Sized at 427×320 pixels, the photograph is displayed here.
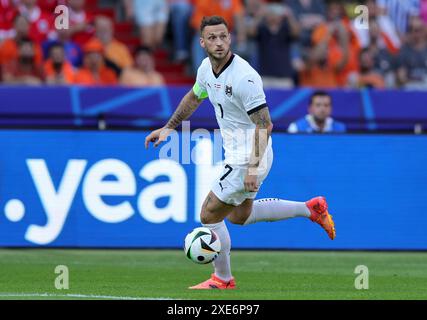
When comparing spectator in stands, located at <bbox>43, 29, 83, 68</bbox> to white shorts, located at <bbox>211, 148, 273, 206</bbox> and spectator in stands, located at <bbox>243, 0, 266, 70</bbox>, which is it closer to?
spectator in stands, located at <bbox>243, 0, 266, 70</bbox>

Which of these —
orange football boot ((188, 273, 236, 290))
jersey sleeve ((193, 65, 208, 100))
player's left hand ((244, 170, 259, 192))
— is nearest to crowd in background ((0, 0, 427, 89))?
jersey sleeve ((193, 65, 208, 100))

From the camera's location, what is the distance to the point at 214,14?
65.3 feet

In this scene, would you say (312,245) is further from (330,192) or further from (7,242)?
(7,242)

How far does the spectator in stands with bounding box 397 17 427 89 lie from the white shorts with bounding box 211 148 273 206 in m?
10.6

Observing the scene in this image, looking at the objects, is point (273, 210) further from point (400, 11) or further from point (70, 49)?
point (400, 11)

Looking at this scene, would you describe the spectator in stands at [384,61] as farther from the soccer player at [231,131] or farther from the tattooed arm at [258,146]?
the tattooed arm at [258,146]

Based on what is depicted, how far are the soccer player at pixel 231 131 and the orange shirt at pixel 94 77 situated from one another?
773 centimetres

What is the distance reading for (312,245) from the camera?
14.9m

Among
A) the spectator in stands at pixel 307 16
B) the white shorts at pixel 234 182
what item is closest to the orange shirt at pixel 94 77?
the spectator in stands at pixel 307 16

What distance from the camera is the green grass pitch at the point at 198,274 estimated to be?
33.8 ft

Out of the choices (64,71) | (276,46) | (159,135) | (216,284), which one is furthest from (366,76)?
(216,284)

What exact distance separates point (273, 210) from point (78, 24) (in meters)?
9.10

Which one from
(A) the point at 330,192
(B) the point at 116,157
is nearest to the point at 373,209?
(A) the point at 330,192
